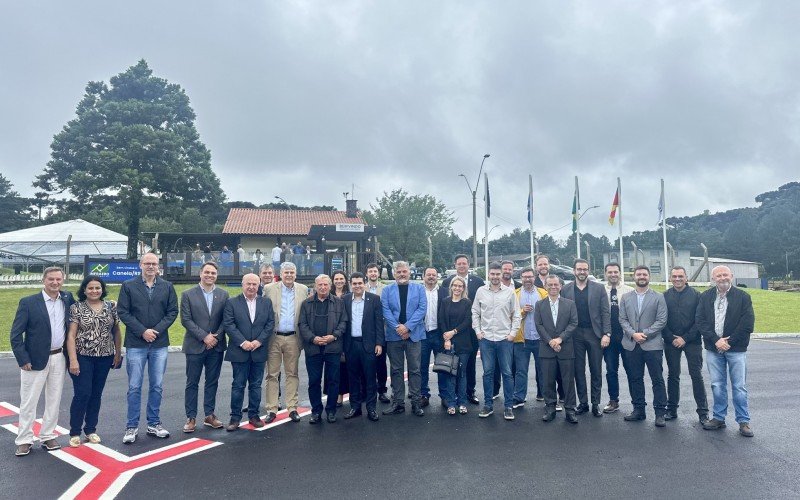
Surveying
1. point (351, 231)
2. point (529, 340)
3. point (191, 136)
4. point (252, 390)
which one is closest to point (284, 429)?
point (252, 390)

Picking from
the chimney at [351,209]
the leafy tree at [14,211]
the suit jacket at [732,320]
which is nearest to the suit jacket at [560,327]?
the suit jacket at [732,320]

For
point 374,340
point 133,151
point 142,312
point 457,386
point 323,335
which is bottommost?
point 457,386

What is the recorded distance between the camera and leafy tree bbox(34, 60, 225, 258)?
112ft

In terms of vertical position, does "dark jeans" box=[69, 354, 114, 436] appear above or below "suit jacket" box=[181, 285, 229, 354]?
below

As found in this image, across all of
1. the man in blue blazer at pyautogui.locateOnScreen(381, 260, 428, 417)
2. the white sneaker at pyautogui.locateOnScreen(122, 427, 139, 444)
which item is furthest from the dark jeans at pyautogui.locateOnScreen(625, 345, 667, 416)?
the white sneaker at pyautogui.locateOnScreen(122, 427, 139, 444)

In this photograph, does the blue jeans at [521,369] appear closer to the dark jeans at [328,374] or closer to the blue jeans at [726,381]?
the blue jeans at [726,381]

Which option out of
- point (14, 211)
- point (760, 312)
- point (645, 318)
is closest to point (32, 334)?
point (645, 318)

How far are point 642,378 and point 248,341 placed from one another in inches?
193

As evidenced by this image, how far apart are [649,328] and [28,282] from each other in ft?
91.1

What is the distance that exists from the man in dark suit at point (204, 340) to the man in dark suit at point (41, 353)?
4.10 ft

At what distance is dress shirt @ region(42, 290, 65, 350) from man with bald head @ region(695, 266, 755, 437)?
7280 mm

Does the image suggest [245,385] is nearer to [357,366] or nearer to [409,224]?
[357,366]

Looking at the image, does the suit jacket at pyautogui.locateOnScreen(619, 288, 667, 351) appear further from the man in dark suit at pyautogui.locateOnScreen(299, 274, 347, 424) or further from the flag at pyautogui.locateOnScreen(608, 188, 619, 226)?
the flag at pyautogui.locateOnScreen(608, 188, 619, 226)

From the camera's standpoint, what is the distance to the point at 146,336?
18.2 ft
